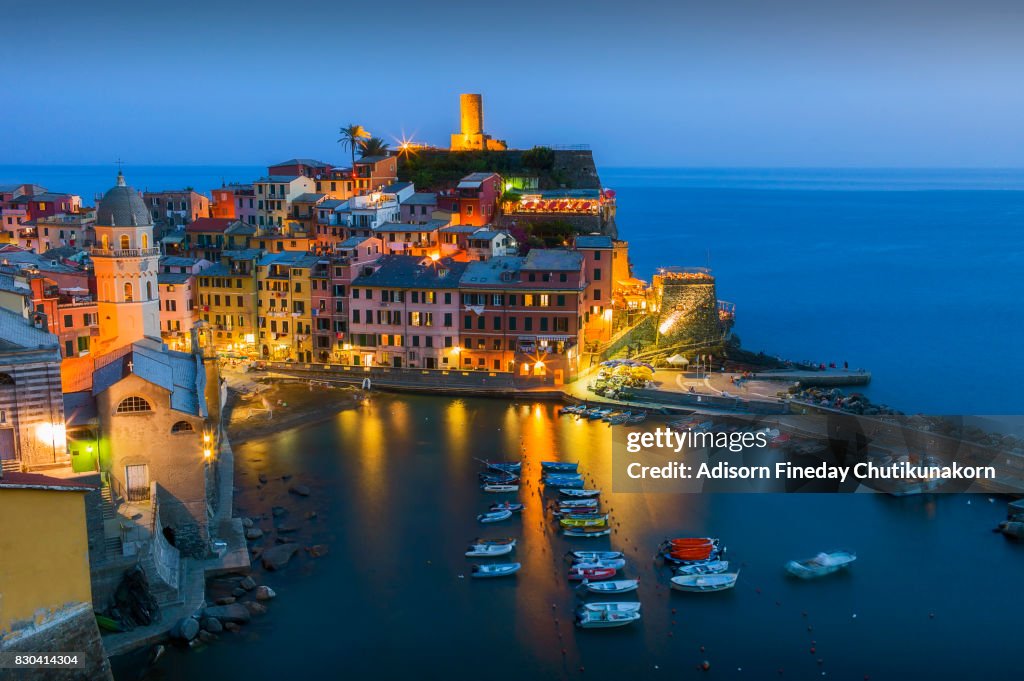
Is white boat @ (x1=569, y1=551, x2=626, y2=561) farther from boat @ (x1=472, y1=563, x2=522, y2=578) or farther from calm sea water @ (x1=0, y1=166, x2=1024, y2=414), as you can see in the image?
calm sea water @ (x1=0, y1=166, x2=1024, y2=414)

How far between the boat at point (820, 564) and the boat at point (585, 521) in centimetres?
558

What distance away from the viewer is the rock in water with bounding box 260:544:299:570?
A: 27.0 m

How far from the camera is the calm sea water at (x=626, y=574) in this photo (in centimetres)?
2302

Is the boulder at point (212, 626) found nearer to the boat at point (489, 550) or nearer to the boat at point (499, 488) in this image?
the boat at point (489, 550)

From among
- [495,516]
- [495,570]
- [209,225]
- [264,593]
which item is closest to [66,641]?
[264,593]

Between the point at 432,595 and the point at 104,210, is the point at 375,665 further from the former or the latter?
the point at 104,210

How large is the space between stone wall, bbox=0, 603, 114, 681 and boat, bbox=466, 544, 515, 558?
11700 millimetres

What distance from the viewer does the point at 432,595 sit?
2619 cm

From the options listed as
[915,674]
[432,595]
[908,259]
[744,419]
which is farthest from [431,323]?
[908,259]

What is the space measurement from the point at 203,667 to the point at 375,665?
387 cm

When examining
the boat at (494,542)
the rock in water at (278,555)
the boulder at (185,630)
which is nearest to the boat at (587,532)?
the boat at (494,542)

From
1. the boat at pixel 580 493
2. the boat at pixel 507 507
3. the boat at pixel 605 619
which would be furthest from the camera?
the boat at pixel 580 493

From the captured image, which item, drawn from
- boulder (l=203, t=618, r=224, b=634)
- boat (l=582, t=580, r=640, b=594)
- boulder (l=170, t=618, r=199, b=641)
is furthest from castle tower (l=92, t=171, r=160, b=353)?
boat (l=582, t=580, r=640, b=594)

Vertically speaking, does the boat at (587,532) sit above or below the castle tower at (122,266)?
below
